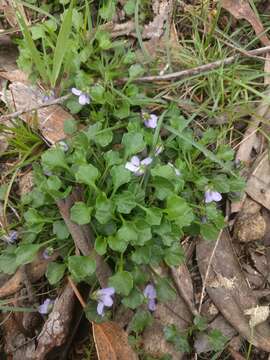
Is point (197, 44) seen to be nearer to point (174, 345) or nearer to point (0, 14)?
point (0, 14)

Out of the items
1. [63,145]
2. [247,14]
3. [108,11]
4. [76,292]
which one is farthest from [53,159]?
[247,14]

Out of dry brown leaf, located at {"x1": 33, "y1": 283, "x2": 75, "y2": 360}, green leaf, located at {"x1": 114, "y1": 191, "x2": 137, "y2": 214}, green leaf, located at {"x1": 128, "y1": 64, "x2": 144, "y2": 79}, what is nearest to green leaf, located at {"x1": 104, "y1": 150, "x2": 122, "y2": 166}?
green leaf, located at {"x1": 114, "y1": 191, "x2": 137, "y2": 214}

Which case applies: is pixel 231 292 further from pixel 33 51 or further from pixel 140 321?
pixel 33 51

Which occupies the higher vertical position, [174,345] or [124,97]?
[124,97]

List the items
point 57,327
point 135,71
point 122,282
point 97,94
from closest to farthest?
point 122,282, point 57,327, point 97,94, point 135,71

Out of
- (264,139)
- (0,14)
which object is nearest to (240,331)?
(264,139)
